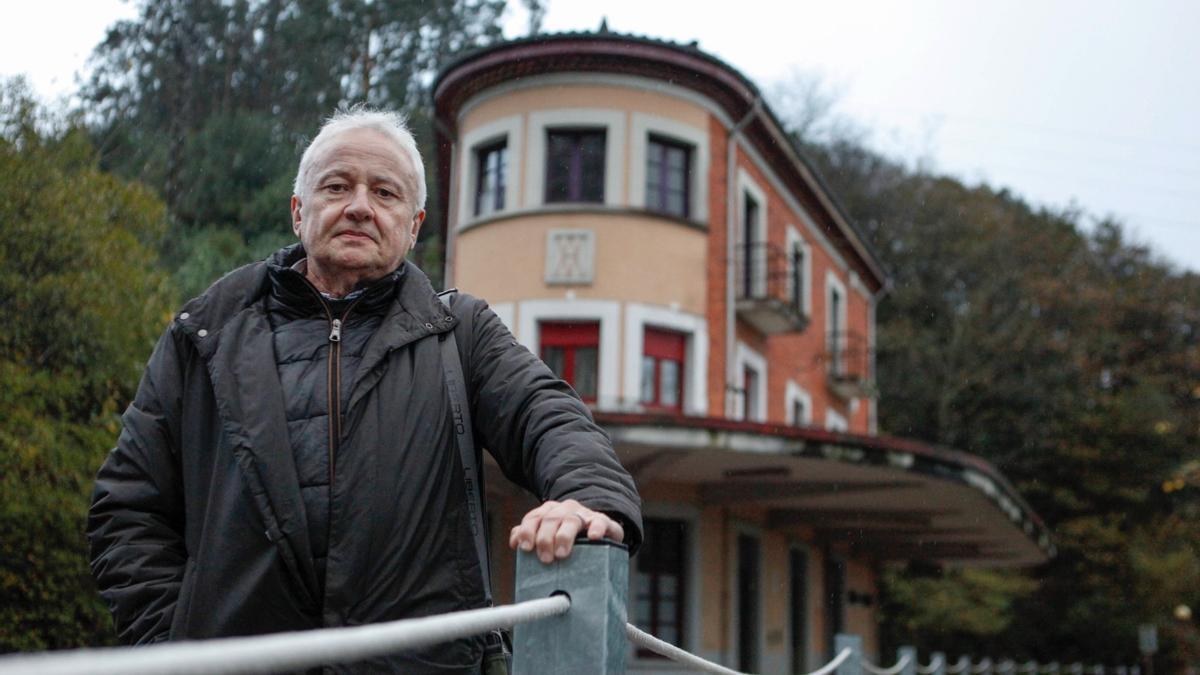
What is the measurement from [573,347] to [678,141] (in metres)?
3.05

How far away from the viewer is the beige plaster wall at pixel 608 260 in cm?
1598

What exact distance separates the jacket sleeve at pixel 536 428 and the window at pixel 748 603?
15822 mm

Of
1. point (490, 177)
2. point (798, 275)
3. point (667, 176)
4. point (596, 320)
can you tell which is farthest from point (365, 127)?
point (798, 275)

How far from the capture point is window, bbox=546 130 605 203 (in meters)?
16.4

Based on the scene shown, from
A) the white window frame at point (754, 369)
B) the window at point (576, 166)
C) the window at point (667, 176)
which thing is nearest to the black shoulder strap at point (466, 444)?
the window at point (576, 166)

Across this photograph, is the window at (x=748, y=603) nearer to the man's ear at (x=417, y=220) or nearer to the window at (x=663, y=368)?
the window at (x=663, y=368)

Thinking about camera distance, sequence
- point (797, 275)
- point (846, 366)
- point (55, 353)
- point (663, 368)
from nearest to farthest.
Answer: point (55, 353), point (663, 368), point (797, 275), point (846, 366)

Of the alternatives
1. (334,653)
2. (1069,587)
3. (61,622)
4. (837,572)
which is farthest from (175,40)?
(334,653)

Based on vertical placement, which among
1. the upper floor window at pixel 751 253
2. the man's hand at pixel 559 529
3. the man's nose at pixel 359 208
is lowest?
the man's hand at pixel 559 529

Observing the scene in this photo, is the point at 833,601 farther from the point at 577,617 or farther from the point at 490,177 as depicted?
the point at 577,617

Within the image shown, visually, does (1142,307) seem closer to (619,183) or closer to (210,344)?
(619,183)

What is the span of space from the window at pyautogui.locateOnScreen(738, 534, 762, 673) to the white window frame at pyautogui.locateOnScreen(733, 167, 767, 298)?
11.2 feet

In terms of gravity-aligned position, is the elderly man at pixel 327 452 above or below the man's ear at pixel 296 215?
below

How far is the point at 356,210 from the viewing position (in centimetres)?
221
